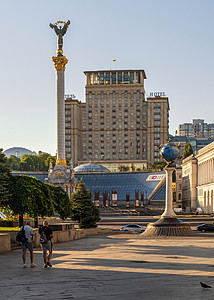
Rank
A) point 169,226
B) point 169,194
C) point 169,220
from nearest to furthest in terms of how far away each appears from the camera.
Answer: point 169,226 → point 169,194 → point 169,220

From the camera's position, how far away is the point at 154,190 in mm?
159125

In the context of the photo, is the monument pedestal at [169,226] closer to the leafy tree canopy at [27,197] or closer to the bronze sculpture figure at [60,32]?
the leafy tree canopy at [27,197]

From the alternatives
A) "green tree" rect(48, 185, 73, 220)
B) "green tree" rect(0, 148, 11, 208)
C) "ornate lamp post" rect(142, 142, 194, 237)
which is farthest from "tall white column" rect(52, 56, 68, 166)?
"green tree" rect(0, 148, 11, 208)

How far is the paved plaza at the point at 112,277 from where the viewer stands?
15.0m

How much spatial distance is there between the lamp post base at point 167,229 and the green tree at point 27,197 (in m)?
10.0

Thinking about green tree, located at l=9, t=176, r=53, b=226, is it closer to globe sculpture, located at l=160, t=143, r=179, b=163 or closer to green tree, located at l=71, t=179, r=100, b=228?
globe sculpture, located at l=160, t=143, r=179, b=163

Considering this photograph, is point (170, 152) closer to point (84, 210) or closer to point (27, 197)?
point (27, 197)

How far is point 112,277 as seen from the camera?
60.6 ft

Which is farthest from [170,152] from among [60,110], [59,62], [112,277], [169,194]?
[59,62]

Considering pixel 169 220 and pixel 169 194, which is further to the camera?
pixel 169 220

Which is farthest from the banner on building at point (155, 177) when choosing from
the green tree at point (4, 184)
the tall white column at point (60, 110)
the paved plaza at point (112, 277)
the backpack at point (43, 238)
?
the backpack at point (43, 238)

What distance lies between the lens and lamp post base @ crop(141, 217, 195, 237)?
4494cm

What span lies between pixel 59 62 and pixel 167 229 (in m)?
96.2

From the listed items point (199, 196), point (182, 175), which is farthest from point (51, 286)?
point (182, 175)
